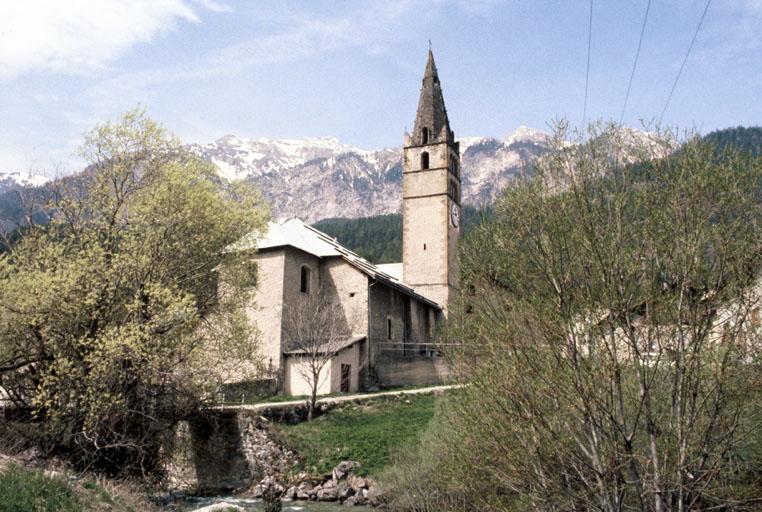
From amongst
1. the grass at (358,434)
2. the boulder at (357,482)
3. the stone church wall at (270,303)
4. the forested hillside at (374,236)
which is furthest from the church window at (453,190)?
the forested hillside at (374,236)

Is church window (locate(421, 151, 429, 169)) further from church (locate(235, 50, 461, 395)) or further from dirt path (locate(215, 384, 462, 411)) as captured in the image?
dirt path (locate(215, 384, 462, 411))

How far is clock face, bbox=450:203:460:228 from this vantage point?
154ft

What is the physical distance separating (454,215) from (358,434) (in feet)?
86.6

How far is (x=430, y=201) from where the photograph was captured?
153ft

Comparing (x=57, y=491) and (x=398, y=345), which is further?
(x=398, y=345)

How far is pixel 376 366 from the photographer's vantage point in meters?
36.8

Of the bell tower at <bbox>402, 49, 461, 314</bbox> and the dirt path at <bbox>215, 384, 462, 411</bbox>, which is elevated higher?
the bell tower at <bbox>402, 49, 461, 314</bbox>

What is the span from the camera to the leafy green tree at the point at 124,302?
16.0m

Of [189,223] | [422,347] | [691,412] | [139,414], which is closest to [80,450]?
[139,414]

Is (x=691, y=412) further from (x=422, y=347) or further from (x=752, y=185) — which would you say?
(x=422, y=347)

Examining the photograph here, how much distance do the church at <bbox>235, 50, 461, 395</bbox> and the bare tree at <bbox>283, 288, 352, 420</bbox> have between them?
13 cm

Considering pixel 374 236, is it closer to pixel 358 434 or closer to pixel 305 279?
pixel 305 279

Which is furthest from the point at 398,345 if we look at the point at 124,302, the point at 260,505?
the point at 124,302

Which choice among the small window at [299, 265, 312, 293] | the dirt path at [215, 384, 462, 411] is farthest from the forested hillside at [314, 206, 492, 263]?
the dirt path at [215, 384, 462, 411]
